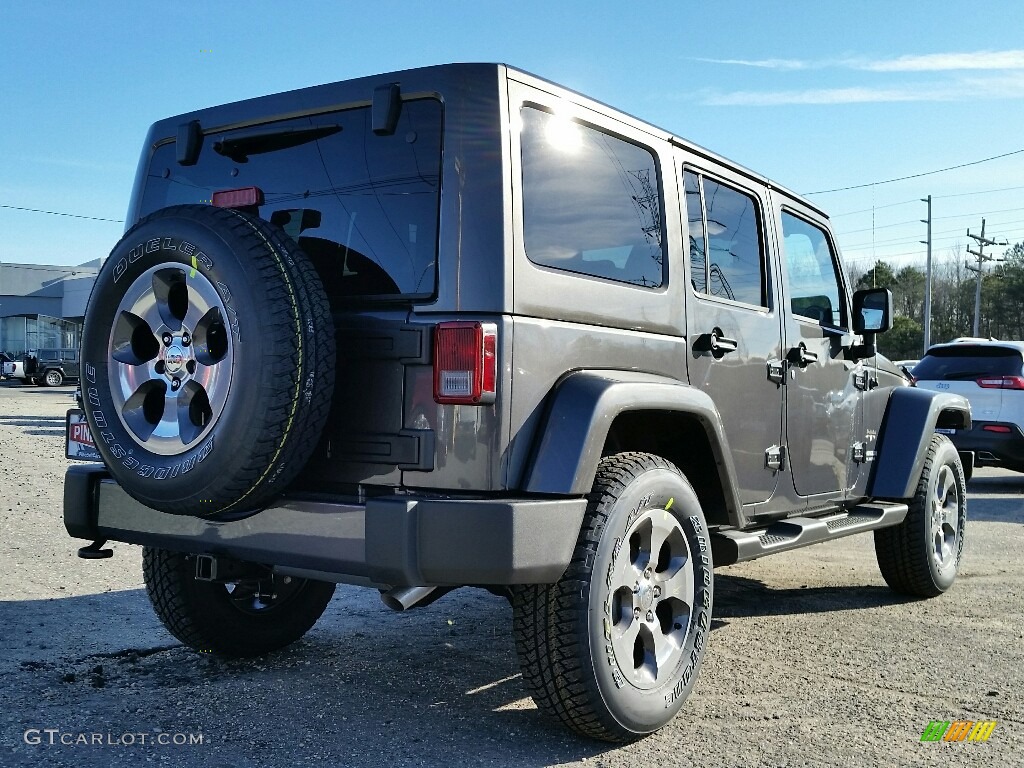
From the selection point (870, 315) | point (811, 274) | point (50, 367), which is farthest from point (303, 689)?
point (50, 367)

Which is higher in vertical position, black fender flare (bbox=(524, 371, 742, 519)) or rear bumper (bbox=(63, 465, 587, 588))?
black fender flare (bbox=(524, 371, 742, 519))

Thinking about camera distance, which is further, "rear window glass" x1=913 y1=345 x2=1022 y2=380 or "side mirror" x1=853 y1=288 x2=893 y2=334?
"rear window glass" x1=913 y1=345 x2=1022 y2=380

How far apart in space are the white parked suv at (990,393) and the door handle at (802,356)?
6566 mm

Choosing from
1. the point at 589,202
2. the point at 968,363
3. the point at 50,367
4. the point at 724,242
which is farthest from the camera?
the point at 50,367

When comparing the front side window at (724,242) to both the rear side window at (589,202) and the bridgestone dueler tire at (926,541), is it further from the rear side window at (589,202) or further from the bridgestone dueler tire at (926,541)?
the bridgestone dueler tire at (926,541)

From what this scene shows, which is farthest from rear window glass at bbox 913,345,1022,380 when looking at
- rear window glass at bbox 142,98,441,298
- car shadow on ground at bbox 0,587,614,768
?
rear window glass at bbox 142,98,441,298

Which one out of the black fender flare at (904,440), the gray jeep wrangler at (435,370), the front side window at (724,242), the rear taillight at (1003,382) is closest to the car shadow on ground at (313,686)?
the gray jeep wrangler at (435,370)

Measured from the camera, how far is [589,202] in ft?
10.9

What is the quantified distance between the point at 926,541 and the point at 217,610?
3.78 metres

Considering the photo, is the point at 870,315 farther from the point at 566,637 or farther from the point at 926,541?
the point at 566,637

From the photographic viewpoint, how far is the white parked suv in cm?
1067

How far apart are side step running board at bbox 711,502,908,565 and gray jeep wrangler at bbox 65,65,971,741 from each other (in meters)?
0.04

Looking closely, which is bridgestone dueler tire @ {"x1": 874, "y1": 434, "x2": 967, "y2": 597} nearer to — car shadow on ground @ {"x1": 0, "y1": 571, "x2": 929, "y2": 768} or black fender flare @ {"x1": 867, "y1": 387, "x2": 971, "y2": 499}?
black fender flare @ {"x1": 867, "y1": 387, "x2": 971, "y2": 499}

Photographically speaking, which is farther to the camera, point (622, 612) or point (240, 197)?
point (240, 197)
